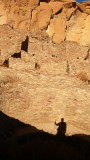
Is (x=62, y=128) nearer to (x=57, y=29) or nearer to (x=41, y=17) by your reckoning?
(x=41, y=17)

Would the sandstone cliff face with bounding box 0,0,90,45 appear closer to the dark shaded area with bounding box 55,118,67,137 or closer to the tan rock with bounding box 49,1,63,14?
the tan rock with bounding box 49,1,63,14

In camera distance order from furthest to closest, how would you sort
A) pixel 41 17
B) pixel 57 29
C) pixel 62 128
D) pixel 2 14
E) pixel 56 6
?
pixel 57 29 → pixel 56 6 → pixel 41 17 → pixel 2 14 → pixel 62 128

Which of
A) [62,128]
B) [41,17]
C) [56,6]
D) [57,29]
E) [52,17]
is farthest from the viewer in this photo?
[57,29]

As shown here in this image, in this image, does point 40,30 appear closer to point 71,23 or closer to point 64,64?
point 71,23

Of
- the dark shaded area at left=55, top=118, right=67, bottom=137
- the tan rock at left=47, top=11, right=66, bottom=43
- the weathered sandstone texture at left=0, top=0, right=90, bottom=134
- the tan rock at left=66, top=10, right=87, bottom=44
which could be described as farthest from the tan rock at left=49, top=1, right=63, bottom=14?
the dark shaded area at left=55, top=118, right=67, bottom=137

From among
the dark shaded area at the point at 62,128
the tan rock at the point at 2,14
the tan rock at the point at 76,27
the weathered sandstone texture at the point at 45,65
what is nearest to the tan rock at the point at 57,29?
the weathered sandstone texture at the point at 45,65

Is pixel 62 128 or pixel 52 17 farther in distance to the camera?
pixel 52 17

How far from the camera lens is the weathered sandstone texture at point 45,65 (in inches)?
291

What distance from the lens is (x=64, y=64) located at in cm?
941

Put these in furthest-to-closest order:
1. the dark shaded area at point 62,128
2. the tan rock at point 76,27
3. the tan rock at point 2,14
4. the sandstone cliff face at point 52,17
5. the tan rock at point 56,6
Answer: the tan rock at point 76,27 < the tan rock at point 56,6 < the sandstone cliff face at point 52,17 < the tan rock at point 2,14 < the dark shaded area at point 62,128

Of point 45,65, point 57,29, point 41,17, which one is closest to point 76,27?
point 57,29

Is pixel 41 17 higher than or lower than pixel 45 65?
higher

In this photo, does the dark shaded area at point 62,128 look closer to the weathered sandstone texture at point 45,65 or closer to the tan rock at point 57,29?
the weathered sandstone texture at point 45,65

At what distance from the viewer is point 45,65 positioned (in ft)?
31.0
